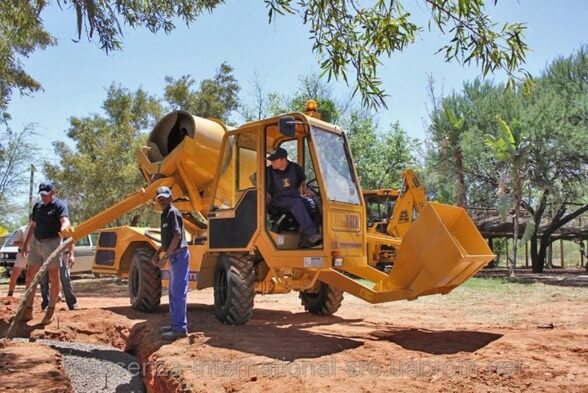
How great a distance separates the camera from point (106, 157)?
2258cm

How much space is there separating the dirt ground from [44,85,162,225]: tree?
12198mm

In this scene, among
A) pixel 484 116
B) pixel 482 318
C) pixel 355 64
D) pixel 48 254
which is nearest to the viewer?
pixel 355 64

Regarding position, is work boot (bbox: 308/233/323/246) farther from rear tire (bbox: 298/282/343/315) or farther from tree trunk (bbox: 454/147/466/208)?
tree trunk (bbox: 454/147/466/208)

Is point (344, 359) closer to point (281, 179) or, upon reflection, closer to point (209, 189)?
point (281, 179)

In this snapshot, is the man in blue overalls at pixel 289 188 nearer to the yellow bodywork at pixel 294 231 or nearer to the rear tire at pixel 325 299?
the yellow bodywork at pixel 294 231

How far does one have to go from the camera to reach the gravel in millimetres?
6418

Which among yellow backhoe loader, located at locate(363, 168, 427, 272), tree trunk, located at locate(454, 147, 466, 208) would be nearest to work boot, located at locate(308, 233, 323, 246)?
yellow backhoe loader, located at locate(363, 168, 427, 272)

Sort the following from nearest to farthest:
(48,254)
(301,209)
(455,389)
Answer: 1. (455,389)
2. (301,209)
3. (48,254)

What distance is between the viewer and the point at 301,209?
284 inches

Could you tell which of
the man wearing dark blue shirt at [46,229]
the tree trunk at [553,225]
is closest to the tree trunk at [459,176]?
the tree trunk at [553,225]

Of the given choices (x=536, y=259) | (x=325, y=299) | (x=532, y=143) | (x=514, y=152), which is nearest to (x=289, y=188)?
(x=325, y=299)

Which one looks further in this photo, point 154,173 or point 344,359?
point 154,173

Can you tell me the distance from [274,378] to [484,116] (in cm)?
2097

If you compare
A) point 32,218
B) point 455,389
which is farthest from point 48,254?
point 455,389
